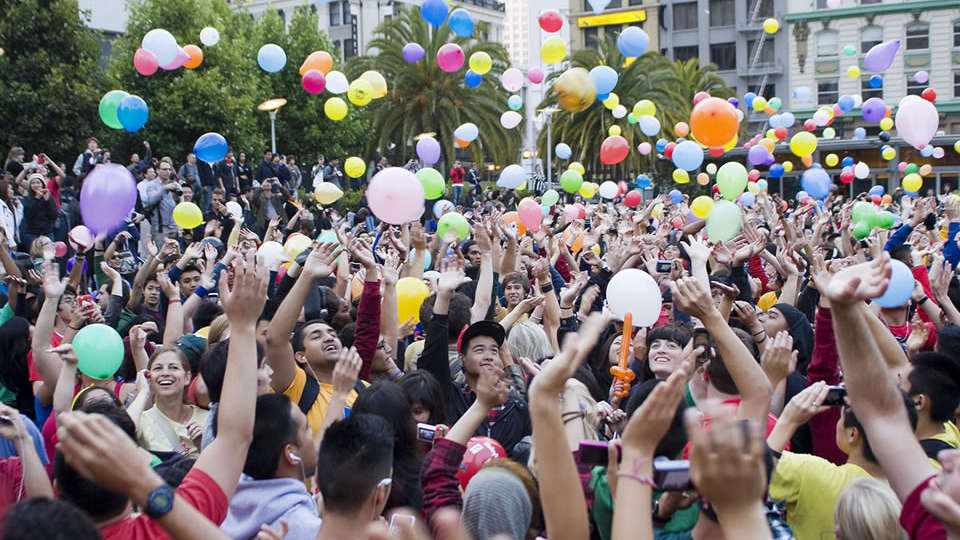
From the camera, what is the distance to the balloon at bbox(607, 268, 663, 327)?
4633 millimetres

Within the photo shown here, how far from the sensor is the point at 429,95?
29953mm

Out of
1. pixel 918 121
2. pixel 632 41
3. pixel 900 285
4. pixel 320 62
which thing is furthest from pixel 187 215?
pixel 918 121

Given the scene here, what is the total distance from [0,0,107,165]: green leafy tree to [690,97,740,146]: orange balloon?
56.3 ft

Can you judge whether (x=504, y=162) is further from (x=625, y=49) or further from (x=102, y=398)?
(x=102, y=398)

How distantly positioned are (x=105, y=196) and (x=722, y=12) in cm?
4802

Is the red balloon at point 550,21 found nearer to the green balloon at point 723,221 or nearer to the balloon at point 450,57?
the balloon at point 450,57

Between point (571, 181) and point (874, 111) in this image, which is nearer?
point (571, 181)

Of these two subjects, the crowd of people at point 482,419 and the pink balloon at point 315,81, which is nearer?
the crowd of people at point 482,419

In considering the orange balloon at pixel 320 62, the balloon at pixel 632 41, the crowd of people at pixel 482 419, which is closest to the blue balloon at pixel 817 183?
the balloon at pixel 632 41

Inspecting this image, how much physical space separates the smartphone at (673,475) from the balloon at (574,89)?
23.5ft

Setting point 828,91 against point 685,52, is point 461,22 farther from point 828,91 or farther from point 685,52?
point 685,52

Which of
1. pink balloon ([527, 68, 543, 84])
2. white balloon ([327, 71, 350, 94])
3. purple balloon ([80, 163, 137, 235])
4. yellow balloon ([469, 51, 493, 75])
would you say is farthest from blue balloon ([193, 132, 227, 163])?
pink balloon ([527, 68, 543, 84])

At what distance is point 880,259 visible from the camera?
8.14 feet

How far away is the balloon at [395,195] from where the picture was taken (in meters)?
6.22
